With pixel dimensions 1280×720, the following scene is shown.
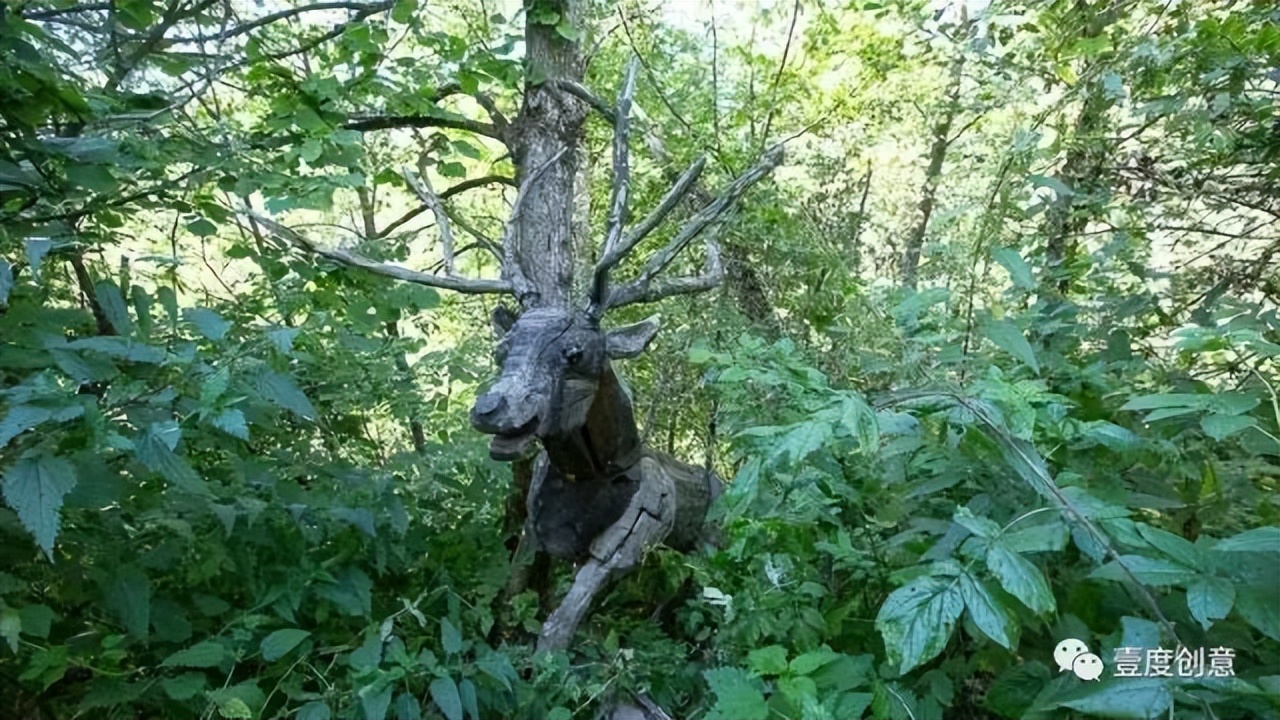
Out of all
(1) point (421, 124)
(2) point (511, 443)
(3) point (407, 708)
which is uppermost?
(1) point (421, 124)

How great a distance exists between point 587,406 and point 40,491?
99 cm

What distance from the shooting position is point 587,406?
5.85 ft

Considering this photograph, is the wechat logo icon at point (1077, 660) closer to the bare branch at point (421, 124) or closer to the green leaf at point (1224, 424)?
the green leaf at point (1224, 424)

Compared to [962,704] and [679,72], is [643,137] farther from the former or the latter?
[962,704]

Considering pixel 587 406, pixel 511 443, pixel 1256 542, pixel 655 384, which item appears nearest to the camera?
pixel 1256 542

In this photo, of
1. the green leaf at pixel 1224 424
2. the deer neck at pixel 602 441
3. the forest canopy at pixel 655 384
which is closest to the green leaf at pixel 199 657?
the forest canopy at pixel 655 384

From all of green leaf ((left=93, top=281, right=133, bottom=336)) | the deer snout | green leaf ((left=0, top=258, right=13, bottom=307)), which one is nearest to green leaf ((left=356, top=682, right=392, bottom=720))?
the deer snout

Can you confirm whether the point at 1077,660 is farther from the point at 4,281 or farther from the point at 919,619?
the point at 4,281

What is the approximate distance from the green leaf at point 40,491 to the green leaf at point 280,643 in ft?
1.75

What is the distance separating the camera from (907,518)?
4.54 ft

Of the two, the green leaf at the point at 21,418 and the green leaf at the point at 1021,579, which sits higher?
the green leaf at the point at 21,418

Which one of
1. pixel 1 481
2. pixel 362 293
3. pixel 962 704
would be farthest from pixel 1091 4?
pixel 1 481

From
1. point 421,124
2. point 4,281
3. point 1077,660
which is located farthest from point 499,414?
point 421,124

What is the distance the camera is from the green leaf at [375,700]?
1473 millimetres
